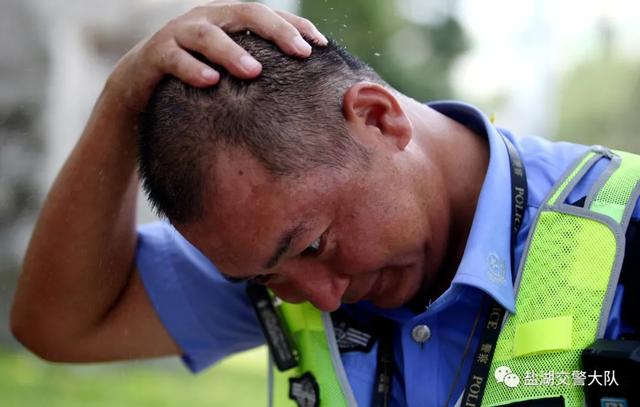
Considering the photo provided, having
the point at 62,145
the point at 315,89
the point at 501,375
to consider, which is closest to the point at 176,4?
the point at 62,145

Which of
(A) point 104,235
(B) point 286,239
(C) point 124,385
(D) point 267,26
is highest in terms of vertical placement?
(D) point 267,26

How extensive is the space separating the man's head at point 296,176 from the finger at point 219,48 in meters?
0.02

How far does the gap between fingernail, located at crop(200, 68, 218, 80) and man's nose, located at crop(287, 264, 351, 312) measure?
0.33 meters

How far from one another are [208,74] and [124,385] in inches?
136

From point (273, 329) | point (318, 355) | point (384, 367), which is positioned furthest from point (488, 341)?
point (273, 329)

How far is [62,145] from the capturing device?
4211 millimetres

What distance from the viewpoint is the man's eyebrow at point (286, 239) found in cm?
153

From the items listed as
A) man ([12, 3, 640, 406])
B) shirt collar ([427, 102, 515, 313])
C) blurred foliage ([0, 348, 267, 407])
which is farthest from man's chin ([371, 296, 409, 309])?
blurred foliage ([0, 348, 267, 407])

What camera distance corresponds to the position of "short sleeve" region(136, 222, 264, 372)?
6.39 feet

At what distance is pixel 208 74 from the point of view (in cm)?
151

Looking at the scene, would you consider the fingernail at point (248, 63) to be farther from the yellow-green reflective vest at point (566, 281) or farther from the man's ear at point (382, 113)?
the yellow-green reflective vest at point (566, 281)

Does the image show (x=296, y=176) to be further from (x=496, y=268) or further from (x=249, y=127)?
(x=496, y=268)

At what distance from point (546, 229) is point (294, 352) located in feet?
1.76

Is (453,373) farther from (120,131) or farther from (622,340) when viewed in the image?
(120,131)
